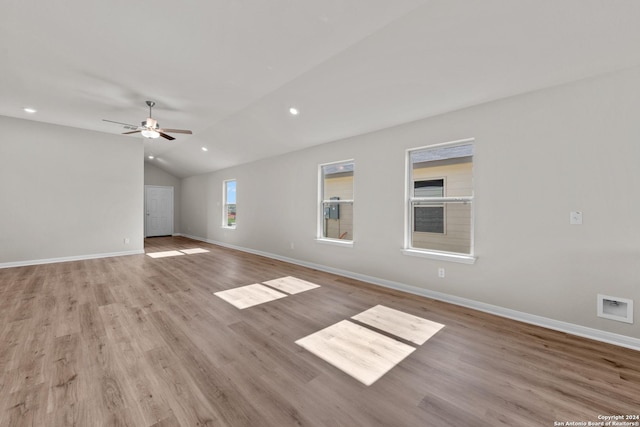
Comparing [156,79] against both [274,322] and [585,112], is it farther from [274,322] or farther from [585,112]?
[585,112]

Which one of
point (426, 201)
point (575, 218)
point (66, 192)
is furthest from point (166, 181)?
point (575, 218)

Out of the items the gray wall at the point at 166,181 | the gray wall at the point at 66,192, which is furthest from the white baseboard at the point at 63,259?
the gray wall at the point at 166,181

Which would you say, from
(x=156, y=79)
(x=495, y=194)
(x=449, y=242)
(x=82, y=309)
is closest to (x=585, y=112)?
(x=495, y=194)

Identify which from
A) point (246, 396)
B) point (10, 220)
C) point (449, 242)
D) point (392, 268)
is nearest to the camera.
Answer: point (246, 396)

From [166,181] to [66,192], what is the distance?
487cm

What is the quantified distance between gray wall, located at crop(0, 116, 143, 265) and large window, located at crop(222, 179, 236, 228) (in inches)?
88.4

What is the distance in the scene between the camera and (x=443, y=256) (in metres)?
3.45

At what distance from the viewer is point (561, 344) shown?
238 centimetres

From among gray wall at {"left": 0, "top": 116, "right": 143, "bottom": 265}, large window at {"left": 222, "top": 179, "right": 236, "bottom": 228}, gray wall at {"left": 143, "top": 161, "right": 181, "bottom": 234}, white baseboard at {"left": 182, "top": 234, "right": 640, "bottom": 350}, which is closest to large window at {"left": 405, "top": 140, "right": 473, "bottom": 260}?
white baseboard at {"left": 182, "top": 234, "right": 640, "bottom": 350}

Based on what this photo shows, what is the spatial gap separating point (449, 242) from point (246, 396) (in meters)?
3.98

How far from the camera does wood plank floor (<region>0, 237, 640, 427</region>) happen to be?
1.57m

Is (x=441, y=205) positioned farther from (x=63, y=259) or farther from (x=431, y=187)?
(x=63, y=259)

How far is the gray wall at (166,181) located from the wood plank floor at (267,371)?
7636mm

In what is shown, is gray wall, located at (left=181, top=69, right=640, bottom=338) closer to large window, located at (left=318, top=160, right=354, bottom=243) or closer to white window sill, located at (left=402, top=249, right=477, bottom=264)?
white window sill, located at (left=402, top=249, right=477, bottom=264)
